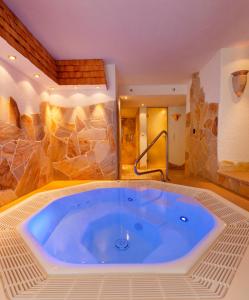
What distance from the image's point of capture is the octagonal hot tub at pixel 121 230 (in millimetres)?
1172

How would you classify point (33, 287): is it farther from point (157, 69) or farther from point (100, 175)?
point (157, 69)

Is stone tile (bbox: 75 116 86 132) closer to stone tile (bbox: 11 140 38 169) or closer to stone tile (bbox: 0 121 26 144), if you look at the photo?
stone tile (bbox: 11 140 38 169)

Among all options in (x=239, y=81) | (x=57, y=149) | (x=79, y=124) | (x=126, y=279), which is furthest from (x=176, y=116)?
(x=126, y=279)

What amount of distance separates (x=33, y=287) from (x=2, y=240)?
65 cm

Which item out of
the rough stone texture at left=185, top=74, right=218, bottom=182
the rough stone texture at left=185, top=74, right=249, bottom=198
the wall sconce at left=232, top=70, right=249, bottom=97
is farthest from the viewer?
the rough stone texture at left=185, top=74, right=218, bottom=182

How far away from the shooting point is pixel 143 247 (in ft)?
6.58

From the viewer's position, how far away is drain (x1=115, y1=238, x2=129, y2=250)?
6.65 feet

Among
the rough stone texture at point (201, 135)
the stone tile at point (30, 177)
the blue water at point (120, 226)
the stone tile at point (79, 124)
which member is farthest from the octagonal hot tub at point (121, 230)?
the stone tile at point (79, 124)

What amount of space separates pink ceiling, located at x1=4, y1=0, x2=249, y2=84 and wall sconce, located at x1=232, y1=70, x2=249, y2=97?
17.9 inches

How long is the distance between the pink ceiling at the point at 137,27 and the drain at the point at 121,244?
8.68 feet

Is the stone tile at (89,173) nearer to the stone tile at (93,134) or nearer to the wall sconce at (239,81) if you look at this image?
the stone tile at (93,134)

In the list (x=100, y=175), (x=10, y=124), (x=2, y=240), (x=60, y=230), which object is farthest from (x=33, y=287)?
(x=100, y=175)

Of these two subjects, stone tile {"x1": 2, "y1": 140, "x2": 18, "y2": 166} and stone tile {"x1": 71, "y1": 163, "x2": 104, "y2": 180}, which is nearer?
stone tile {"x1": 2, "y1": 140, "x2": 18, "y2": 166}

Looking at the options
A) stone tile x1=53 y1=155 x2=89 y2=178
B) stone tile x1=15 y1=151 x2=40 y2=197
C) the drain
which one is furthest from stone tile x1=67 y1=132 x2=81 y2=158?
the drain
